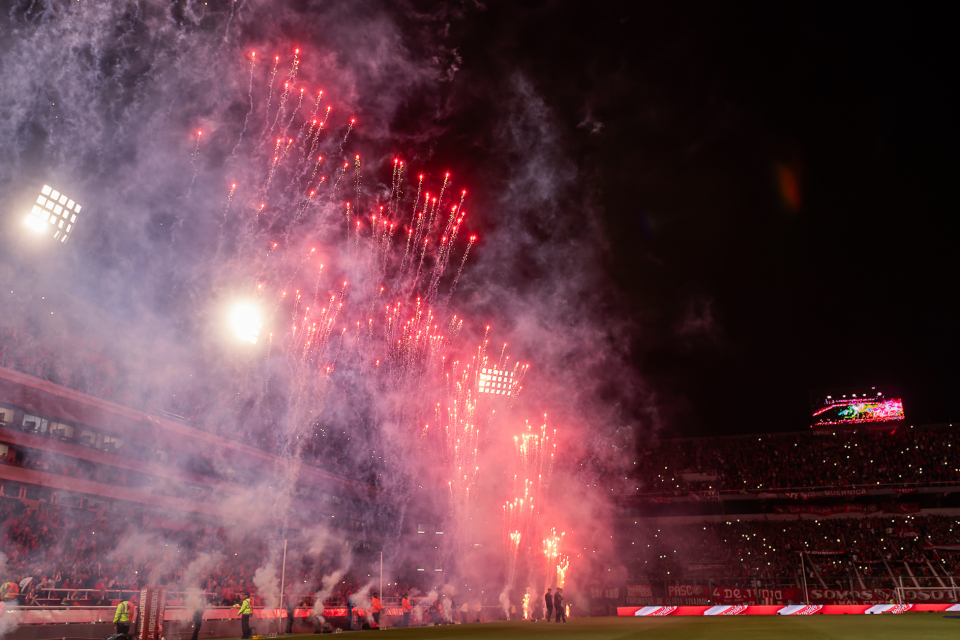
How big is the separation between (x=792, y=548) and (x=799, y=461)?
696 centimetres

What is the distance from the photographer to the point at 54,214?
21.4m

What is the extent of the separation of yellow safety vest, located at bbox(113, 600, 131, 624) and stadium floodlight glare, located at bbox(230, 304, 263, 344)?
45.3 feet

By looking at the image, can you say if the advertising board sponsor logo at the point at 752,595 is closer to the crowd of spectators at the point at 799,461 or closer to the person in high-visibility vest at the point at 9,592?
the crowd of spectators at the point at 799,461

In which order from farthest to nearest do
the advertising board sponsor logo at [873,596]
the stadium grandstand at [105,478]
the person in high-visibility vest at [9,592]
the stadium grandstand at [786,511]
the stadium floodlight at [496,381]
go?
1. the stadium floodlight at [496,381]
2. the stadium grandstand at [786,511]
3. the advertising board sponsor logo at [873,596]
4. the stadium grandstand at [105,478]
5. the person in high-visibility vest at [9,592]

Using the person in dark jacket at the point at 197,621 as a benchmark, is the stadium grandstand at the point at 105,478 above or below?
above

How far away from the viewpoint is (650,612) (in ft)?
108

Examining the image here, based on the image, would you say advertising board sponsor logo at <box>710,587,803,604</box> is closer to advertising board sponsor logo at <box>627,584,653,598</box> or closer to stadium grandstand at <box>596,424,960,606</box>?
stadium grandstand at <box>596,424,960,606</box>

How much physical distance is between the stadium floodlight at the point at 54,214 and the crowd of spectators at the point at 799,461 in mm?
37047

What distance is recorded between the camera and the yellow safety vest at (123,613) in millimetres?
16172

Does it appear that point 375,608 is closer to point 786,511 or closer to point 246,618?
point 246,618

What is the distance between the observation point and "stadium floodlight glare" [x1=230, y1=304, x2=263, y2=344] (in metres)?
28.3

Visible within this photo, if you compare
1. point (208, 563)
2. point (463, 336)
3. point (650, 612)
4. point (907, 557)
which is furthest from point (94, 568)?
point (907, 557)

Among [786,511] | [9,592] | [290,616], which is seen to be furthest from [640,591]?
[9,592]

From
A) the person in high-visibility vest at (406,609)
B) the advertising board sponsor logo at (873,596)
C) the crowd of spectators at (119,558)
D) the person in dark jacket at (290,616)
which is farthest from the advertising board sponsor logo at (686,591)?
the person in dark jacket at (290,616)
